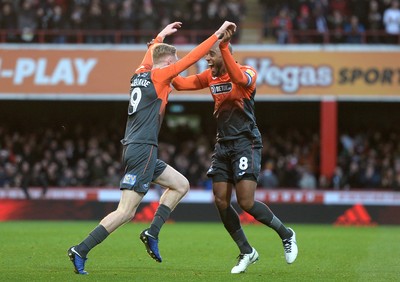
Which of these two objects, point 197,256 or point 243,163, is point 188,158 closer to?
point 197,256

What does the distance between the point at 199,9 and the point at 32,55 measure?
15.0 ft

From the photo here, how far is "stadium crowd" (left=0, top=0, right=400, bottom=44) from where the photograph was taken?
25922 millimetres

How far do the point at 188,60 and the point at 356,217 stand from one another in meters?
13.1

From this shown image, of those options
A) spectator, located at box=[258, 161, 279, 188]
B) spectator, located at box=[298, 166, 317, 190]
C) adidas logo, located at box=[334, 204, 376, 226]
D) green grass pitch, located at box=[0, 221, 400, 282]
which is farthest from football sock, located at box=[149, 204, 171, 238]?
spectator, located at box=[298, 166, 317, 190]

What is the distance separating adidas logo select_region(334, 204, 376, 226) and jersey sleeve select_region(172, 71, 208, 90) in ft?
39.6

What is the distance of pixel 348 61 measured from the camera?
1025 inches

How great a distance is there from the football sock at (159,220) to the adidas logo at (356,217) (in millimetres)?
12320

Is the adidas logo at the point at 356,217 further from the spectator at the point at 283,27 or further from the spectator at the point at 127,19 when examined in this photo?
the spectator at the point at 127,19

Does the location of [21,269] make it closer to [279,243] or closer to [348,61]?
[279,243]

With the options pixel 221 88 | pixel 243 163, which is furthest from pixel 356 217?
pixel 221 88

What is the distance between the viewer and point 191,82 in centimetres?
1056

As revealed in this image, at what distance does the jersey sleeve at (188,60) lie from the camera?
9.57 m

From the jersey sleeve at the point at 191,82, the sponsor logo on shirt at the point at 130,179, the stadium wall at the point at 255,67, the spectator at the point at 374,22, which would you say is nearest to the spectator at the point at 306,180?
the stadium wall at the point at 255,67

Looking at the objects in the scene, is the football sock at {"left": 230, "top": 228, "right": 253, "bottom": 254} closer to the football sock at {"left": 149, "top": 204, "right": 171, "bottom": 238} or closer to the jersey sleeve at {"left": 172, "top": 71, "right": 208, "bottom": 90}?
the football sock at {"left": 149, "top": 204, "right": 171, "bottom": 238}
